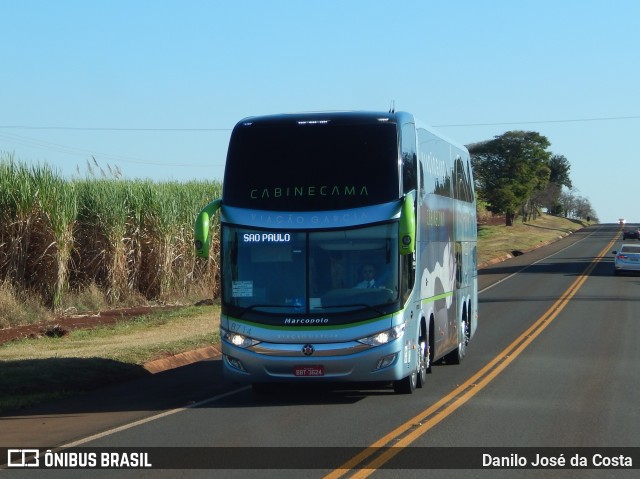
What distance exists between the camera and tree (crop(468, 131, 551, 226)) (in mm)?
109188

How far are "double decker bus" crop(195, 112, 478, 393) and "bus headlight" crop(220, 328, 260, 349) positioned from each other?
0.02 metres

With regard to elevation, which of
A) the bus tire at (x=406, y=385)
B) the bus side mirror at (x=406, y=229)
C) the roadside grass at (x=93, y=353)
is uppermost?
the bus side mirror at (x=406, y=229)

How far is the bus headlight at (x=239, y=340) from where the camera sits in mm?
13508

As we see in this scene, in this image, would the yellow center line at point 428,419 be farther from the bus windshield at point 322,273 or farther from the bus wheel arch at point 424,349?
the bus windshield at point 322,273

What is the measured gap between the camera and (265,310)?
1355cm

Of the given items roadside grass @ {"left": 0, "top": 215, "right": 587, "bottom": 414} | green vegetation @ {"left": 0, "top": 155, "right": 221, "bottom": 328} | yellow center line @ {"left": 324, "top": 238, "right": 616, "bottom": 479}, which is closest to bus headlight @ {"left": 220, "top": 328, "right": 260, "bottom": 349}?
yellow center line @ {"left": 324, "top": 238, "right": 616, "bottom": 479}

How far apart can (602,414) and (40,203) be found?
17.4m

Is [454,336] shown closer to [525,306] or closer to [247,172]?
[247,172]

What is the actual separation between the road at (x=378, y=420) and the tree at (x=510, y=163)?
89.6 meters

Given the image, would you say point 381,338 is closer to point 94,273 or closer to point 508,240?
point 94,273

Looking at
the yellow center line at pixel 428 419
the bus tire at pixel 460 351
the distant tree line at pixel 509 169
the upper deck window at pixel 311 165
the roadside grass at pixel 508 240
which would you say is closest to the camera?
the yellow center line at pixel 428 419

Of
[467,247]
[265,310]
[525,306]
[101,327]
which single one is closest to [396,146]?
[265,310]

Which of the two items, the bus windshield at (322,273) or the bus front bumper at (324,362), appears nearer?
the bus front bumper at (324,362)

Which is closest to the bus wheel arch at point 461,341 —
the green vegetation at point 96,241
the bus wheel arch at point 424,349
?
the bus wheel arch at point 424,349
